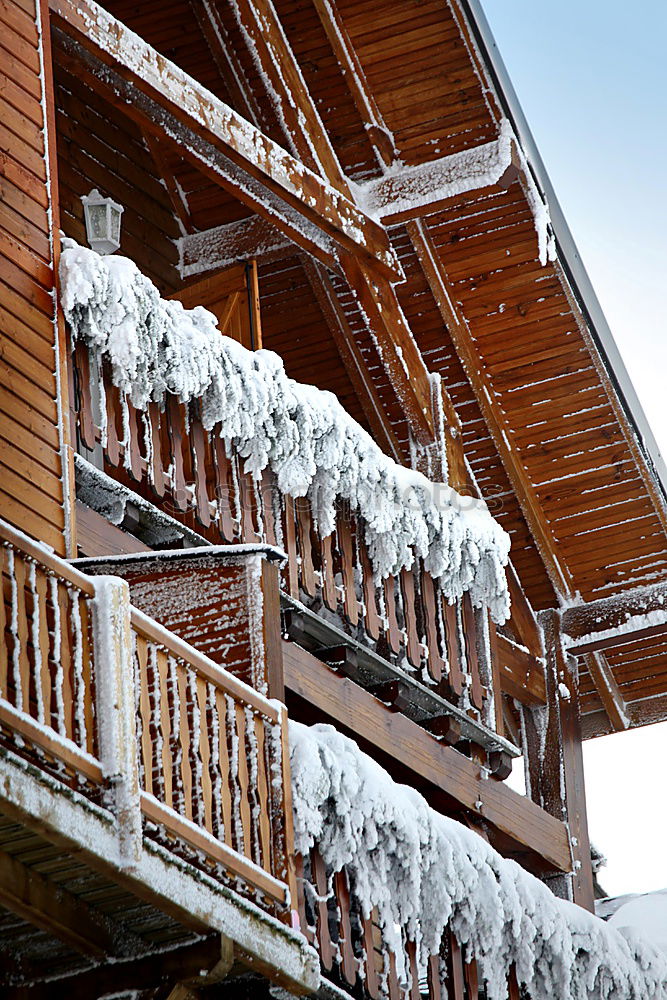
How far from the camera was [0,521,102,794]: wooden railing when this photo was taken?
7.62 metres

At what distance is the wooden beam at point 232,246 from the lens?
14.1m

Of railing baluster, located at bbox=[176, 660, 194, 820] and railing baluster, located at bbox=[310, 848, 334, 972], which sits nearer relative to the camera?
railing baluster, located at bbox=[176, 660, 194, 820]

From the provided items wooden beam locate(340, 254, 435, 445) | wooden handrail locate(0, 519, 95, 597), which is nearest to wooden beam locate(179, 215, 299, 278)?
wooden beam locate(340, 254, 435, 445)

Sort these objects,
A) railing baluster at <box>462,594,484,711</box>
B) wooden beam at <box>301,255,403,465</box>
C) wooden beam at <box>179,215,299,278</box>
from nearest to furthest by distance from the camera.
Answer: railing baluster at <box>462,594,484,711</box> < wooden beam at <box>179,215,299,278</box> < wooden beam at <box>301,255,403,465</box>

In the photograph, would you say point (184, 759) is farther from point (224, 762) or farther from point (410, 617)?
point (410, 617)

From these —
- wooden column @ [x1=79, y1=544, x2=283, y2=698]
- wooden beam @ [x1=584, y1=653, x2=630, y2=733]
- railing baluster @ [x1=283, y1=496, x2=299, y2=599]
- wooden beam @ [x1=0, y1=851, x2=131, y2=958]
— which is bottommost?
wooden beam @ [x1=0, y1=851, x2=131, y2=958]

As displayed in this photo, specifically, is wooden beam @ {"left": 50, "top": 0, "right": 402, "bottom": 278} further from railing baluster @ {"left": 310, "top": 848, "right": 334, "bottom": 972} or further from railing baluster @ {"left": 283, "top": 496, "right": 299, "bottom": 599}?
railing baluster @ {"left": 310, "top": 848, "right": 334, "bottom": 972}

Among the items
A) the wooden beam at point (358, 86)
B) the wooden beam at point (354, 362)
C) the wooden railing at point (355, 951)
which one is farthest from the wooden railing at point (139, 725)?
the wooden beam at point (354, 362)

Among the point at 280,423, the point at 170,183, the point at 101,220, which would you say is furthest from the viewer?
the point at 170,183

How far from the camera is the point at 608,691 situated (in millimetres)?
17297

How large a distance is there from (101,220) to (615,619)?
5.55 meters

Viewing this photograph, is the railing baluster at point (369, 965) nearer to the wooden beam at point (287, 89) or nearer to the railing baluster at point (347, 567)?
the railing baluster at point (347, 567)

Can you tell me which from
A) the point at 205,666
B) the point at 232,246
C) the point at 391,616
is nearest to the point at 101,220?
the point at 232,246

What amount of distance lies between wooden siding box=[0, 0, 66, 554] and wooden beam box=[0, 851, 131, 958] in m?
1.94
